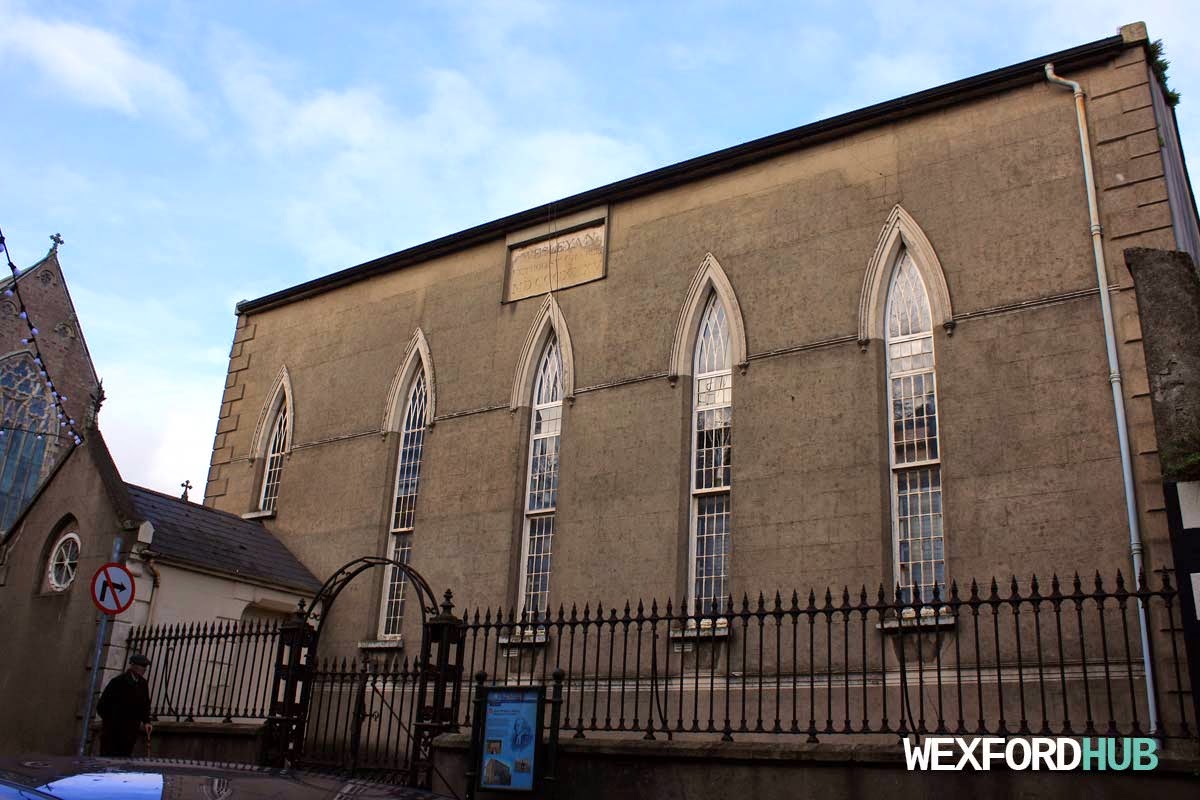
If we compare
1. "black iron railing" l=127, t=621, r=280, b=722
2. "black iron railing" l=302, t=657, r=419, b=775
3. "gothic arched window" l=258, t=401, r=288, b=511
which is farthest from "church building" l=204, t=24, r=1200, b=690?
"black iron railing" l=127, t=621, r=280, b=722

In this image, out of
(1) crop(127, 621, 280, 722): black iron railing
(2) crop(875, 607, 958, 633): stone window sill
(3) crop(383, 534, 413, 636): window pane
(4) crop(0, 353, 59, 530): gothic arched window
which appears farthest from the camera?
(4) crop(0, 353, 59, 530): gothic arched window

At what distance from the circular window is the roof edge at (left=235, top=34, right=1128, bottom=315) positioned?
23.0ft

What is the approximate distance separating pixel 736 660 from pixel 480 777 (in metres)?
4.57

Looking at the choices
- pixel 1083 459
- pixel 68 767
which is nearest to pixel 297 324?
pixel 1083 459

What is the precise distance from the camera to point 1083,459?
1218cm

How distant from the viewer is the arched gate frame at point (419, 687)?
11531mm

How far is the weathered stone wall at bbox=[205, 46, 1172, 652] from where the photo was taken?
12.5 metres

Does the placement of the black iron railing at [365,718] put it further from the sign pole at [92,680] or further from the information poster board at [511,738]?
the sign pole at [92,680]

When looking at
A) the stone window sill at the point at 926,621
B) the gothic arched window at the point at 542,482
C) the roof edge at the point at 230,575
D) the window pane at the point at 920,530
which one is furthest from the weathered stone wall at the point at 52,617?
the window pane at the point at 920,530

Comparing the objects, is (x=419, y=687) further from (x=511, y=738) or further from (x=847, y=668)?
(x=847, y=668)

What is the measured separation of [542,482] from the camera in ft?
55.7

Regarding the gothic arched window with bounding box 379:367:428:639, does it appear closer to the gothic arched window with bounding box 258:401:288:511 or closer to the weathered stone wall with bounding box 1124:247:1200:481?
the gothic arched window with bounding box 258:401:288:511

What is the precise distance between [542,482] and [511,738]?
23.4 feet

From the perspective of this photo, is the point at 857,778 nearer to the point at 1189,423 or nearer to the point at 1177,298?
the point at 1189,423
